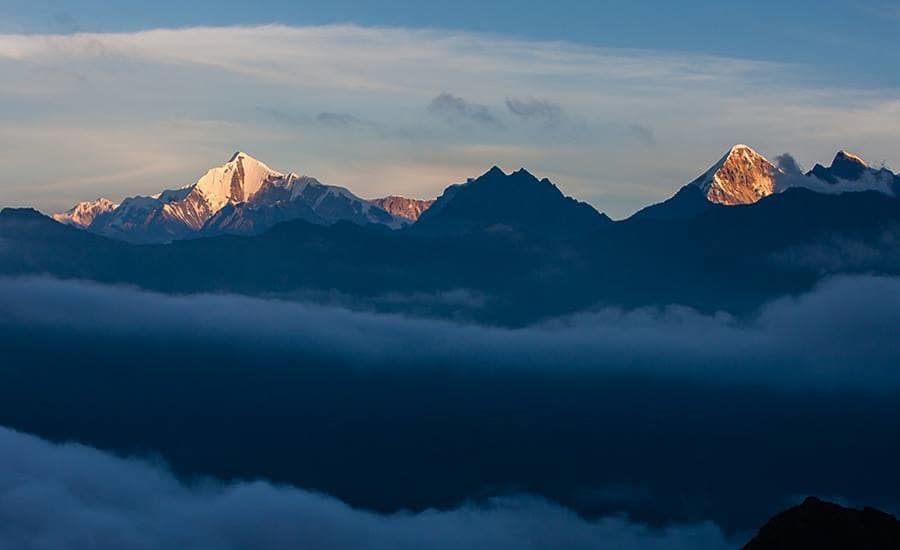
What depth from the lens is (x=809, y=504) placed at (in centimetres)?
18000

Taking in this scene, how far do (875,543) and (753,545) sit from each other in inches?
441

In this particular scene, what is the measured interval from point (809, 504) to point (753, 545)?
9.29m

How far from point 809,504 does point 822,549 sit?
7852mm

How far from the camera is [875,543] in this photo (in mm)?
173000

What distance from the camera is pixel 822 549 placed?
6806 inches

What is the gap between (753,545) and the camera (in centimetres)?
17400

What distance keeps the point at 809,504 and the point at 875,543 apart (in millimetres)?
8910

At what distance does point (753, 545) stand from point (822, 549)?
632 centimetres
